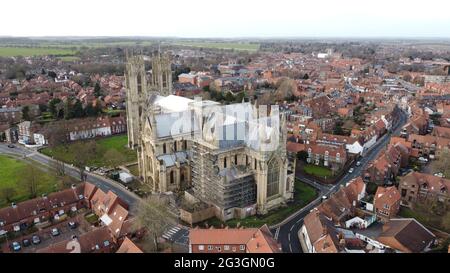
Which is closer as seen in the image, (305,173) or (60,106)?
(305,173)

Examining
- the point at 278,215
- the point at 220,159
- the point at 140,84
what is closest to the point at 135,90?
the point at 140,84

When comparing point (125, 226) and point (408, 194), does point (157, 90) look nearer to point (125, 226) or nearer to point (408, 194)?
point (125, 226)

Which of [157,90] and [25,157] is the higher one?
[157,90]

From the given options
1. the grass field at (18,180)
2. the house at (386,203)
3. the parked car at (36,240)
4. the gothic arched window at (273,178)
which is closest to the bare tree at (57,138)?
the grass field at (18,180)

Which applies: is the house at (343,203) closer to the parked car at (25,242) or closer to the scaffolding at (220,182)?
the scaffolding at (220,182)

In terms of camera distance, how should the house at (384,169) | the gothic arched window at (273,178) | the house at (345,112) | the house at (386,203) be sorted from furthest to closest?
the house at (345,112) < the house at (384,169) < the gothic arched window at (273,178) < the house at (386,203)
